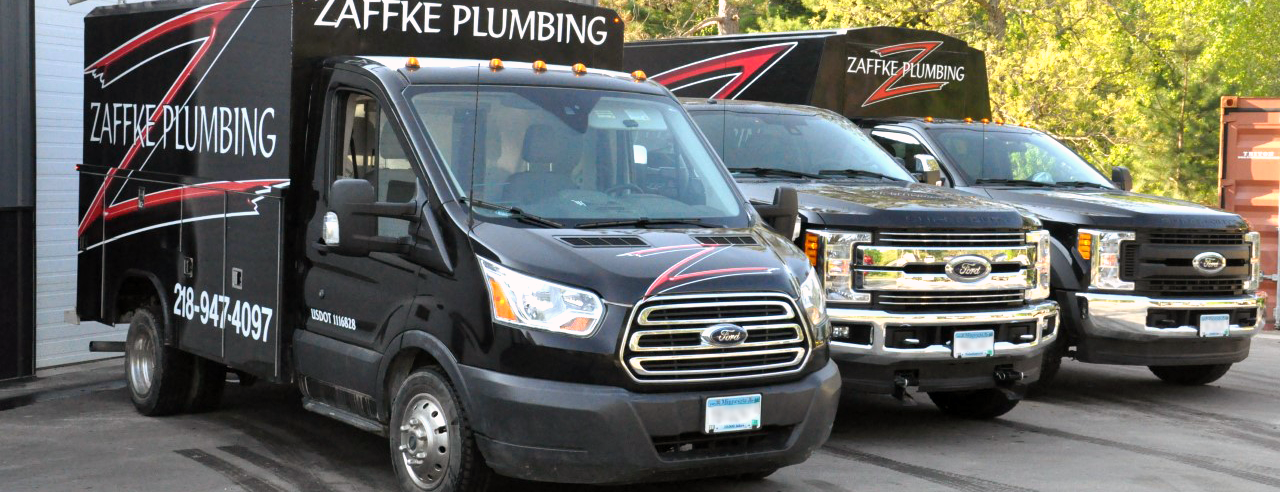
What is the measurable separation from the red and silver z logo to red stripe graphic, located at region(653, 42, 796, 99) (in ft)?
2.38

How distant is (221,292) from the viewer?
8273 mm

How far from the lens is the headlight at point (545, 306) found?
19.7 ft

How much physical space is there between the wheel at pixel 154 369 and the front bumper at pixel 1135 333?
239 inches

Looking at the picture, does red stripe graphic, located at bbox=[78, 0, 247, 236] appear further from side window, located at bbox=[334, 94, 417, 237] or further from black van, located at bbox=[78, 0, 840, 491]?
side window, located at bbox=[334, 94, 417, 237]

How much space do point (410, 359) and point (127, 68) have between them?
3.94 metres

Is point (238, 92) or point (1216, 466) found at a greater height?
point (238, 92)

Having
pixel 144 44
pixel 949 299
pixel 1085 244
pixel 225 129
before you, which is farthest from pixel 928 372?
pixel 144 44

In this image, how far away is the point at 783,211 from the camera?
24.6ft

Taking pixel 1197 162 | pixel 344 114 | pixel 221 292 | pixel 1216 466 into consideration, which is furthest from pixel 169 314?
pixel 1197 162

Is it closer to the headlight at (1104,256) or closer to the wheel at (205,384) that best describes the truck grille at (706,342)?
the wheel at (205,384)

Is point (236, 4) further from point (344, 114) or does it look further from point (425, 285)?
point (425, 285)

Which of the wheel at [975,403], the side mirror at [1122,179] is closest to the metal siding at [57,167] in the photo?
the wheel at [975,403]

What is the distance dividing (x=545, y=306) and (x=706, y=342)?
70 cm

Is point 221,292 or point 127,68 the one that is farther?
point 127,68
